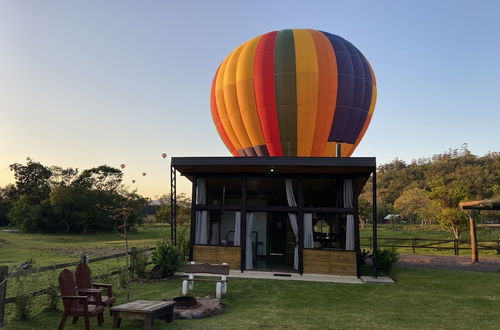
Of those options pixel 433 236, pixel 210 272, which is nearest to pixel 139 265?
pixel 210 272

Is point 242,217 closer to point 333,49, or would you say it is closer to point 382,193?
point 333,49

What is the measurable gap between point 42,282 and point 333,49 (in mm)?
14866

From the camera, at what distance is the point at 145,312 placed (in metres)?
5.75

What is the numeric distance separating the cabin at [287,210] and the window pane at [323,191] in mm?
39

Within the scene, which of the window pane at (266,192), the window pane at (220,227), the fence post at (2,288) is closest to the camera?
the fence post at (2,288)

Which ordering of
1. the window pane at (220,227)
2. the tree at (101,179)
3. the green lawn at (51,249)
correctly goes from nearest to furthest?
the window pane at (220,227), the green lawn at (51,249), the tree at (101,179)

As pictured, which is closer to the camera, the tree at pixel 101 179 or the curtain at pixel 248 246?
the curtain at pixel 248 246

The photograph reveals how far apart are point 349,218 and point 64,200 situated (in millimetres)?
38866

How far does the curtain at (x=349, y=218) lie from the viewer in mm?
11703

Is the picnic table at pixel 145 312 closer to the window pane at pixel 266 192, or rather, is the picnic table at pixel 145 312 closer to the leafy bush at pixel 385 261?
the leafy bush at pixel 385 261

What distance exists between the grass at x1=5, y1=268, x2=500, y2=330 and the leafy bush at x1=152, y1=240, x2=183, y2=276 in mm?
484

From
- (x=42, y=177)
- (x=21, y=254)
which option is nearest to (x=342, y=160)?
(x=21, y=254)

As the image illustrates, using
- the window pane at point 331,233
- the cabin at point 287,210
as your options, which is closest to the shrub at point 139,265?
the cabin at point 287,210

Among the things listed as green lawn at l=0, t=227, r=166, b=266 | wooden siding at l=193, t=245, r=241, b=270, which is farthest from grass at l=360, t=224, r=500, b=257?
green lawn at l=0, t=227, r=166, b=266
